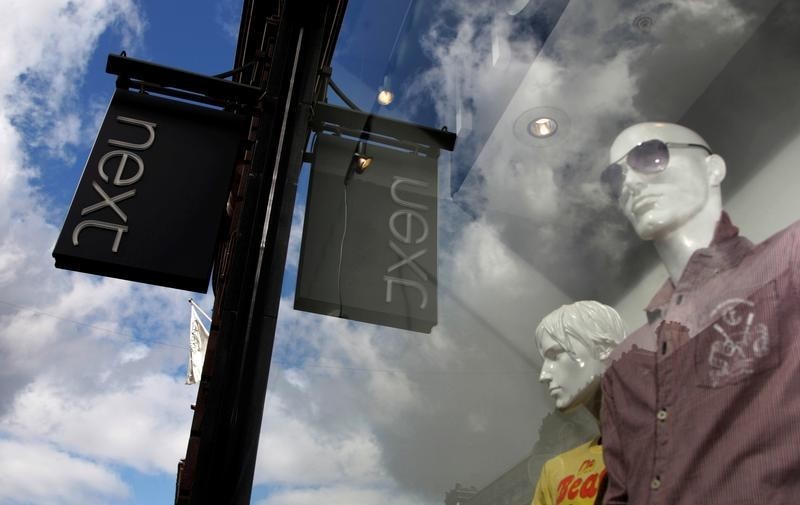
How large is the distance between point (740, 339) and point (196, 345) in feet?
25.3

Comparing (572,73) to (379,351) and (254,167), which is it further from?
(254,167)

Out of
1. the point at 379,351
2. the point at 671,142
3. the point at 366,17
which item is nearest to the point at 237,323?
the point at 379,351

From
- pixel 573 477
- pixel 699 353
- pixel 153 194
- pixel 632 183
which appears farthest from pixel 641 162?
pixel 153 194

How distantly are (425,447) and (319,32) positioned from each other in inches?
76.3

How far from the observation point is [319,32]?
2.68 meters

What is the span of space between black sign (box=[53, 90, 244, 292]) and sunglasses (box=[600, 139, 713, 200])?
2178 mm

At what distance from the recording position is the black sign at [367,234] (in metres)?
1.54

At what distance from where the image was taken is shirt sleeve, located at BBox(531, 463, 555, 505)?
4.14 feet

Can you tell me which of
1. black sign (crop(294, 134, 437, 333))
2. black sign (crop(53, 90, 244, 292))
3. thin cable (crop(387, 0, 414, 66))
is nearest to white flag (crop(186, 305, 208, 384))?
black sign (crop(53, 90, 244, 292))

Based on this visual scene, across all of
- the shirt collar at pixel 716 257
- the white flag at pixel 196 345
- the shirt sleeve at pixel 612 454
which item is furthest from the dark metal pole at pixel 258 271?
the white flag at pixel 196 345

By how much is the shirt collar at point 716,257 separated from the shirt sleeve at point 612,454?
0.66 feet

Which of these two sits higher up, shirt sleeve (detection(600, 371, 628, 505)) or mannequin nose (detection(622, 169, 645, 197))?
mannequin nose (detection(622, 169, 645, 197))

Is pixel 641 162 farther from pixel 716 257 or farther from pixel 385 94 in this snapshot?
pixel 385 94

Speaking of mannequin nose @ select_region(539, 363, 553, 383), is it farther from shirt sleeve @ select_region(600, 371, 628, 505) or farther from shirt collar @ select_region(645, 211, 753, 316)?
shirt collar @ select_region(645, 211, 753, 316)
